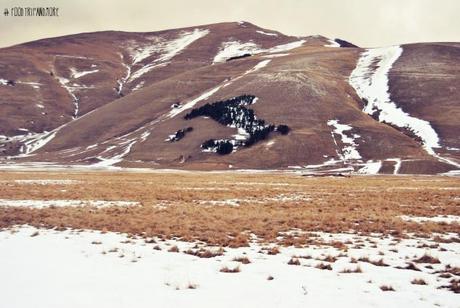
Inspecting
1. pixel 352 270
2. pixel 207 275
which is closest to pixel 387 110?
pixel 352 270

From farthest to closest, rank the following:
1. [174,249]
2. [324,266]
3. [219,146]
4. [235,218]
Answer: [219,146] < [235,218] < [174,249] < [324,266]

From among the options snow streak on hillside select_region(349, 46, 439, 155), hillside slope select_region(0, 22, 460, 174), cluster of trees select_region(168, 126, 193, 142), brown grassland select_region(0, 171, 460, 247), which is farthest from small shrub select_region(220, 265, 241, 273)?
cluster of trees select_region(168, 126, 193, 142)

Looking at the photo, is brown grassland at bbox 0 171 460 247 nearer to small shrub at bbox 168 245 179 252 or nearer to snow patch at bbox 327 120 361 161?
small shrub at bbox 168 245 179 252

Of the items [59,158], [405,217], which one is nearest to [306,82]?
[59,158]

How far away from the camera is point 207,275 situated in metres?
13.2

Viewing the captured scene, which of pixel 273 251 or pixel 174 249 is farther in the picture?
pixel 174 249

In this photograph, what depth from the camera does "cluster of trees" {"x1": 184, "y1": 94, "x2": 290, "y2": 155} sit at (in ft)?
499

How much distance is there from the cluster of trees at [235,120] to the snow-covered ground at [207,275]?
13117cm

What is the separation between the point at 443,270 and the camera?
14.2 metres

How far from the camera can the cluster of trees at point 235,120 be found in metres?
152

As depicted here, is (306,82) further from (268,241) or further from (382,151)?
(268,241)

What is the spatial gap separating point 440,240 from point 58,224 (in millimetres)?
17528

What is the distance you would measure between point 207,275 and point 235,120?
152813 mm

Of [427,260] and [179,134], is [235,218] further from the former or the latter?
[179,134]
